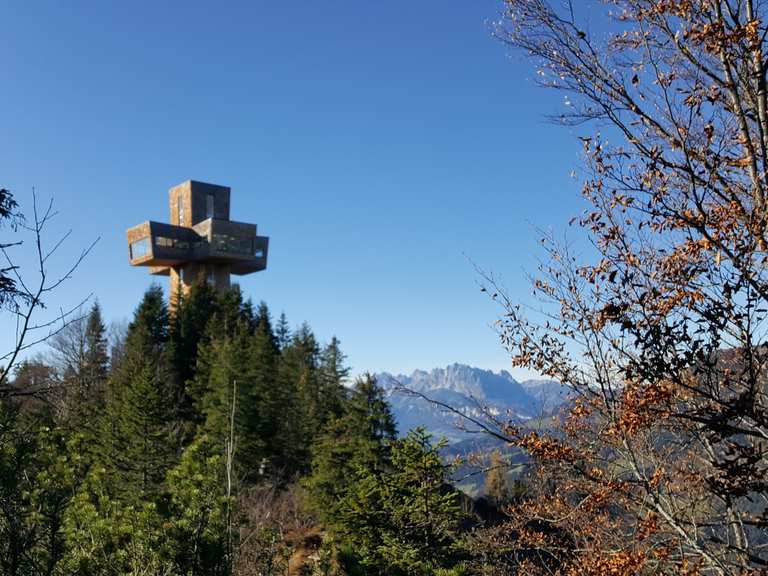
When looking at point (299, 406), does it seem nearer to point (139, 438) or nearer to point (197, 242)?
point (139, 438)

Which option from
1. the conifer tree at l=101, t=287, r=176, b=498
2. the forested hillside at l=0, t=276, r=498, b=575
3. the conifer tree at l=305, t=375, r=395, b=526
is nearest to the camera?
the forested hillside at l=0, t=276, r=498, b=575

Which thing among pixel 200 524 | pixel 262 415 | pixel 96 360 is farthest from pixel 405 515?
pixel 96 360

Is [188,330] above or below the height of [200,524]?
above

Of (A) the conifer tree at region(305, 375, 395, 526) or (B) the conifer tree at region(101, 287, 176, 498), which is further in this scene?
(B) the conifer tree at region(101, 287, 176, 498)

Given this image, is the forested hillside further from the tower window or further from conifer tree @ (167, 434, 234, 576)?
the tower window

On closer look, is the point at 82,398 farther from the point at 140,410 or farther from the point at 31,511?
the point at 31,511

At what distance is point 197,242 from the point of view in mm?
58000

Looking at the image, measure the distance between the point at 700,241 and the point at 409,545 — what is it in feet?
46.8

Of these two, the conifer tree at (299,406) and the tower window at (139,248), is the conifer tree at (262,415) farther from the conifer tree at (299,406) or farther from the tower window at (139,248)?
the tower window at (139,248)

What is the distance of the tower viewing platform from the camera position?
186 ft

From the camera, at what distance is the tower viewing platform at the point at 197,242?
186 ft

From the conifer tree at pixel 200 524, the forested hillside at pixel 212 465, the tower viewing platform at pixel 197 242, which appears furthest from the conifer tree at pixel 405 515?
the tower viewing platform at pixel 197 242

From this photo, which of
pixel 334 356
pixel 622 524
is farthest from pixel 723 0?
pixel 334 356

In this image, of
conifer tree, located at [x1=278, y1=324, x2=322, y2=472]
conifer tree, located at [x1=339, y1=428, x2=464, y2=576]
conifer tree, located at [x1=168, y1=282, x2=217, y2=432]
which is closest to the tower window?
conifer tree, located at [x1=168, y1=282, x2=217, y2=432]
